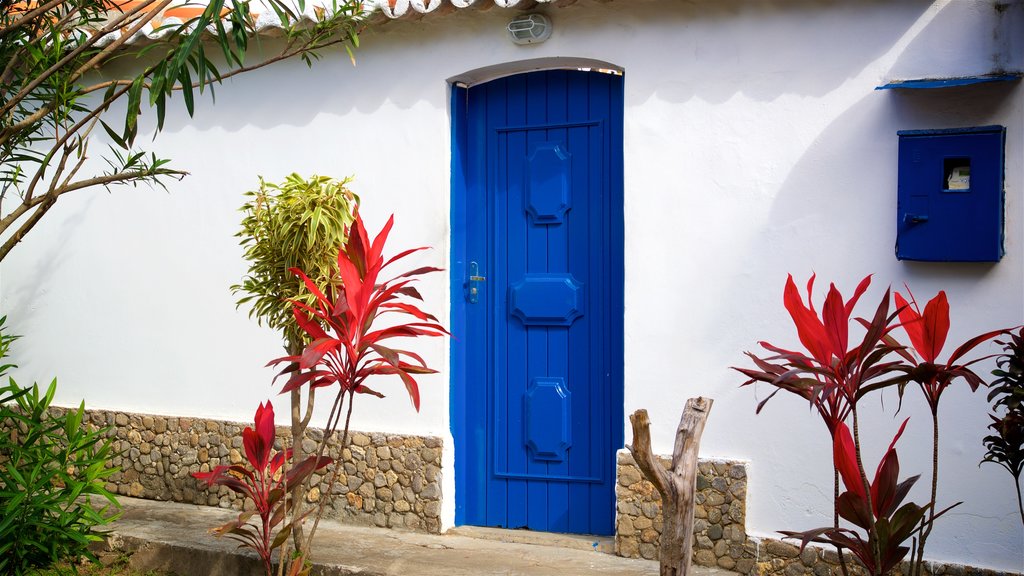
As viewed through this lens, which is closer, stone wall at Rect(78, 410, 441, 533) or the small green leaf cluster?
the small green leaf cluster

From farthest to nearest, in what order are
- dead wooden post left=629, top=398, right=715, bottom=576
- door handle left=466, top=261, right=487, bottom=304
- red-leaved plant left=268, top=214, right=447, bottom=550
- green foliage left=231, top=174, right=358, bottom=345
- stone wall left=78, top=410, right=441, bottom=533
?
door handle left=466, top=261, right=487, bottom=304 → stone wall left=78, top=410, right=441, bottom=533 → green foliage left=231, top=174, right=358, bottom=345 → red-leaved plant left=268, top=214, right=447, bottom=550 → dead wooden post left=629, top=398, right=715, bottom=576

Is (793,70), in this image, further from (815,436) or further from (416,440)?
(416,440)

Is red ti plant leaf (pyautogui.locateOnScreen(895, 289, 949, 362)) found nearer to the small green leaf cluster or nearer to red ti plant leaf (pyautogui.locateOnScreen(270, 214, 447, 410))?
red ti plant leaf (pyautogui.locateOnScreen(270, 214, 447, 410))

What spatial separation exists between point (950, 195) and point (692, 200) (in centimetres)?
120

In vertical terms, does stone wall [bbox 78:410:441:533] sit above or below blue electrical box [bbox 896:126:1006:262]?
below

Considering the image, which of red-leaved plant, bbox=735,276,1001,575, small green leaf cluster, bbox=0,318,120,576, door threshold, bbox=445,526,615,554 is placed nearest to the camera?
red-leaved plant, bbox=735,276,1001,575

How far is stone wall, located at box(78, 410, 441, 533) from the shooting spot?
213 inches

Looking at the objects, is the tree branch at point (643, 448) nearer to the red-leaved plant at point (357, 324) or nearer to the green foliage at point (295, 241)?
the red-leaved plant at point (357, 324)

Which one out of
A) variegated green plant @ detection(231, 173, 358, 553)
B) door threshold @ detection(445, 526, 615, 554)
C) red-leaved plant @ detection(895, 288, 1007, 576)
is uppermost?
variegated green plant @ detection(231, 173, 358, 553)

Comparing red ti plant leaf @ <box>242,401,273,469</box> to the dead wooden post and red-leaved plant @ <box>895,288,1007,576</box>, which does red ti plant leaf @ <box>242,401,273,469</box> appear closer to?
the dead wooden post

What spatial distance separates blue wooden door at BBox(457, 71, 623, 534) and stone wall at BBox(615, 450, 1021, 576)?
34 centimetres

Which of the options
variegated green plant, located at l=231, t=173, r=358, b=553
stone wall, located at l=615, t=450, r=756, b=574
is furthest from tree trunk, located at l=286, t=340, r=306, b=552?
stone wall, located at l=615, t=450, r=756, b=574

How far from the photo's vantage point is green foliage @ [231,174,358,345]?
164 inches

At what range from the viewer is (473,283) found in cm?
557
